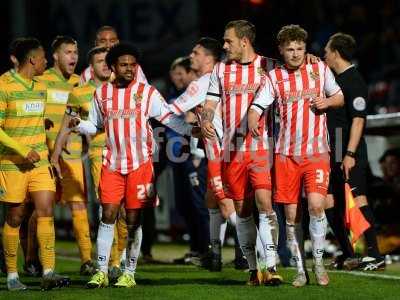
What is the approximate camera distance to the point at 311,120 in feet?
31.9

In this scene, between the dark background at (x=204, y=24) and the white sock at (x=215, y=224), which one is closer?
the white sock at (x=215, y=224)

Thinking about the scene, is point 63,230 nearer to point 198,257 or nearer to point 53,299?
point 198,257

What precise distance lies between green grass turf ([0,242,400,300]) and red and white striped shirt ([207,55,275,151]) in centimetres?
125

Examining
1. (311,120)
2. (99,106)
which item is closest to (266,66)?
(311,120)

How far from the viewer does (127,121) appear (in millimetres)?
9914

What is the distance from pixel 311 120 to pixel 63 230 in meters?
9.42

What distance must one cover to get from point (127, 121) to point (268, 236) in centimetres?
157

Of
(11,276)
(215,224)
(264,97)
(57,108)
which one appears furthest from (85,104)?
(264,97)

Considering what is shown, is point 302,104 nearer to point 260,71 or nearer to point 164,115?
point 260,71

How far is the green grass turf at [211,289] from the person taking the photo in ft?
30.0

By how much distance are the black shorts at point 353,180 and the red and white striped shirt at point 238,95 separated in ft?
6.75

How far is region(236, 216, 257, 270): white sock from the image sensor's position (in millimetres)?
9953

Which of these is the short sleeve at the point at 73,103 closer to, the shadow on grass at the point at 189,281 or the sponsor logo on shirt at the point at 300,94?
the shadow on grass at the point at 189,281

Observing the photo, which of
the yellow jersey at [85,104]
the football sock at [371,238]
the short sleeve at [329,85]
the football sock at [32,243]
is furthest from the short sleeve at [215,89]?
the football sock at [32,243]
